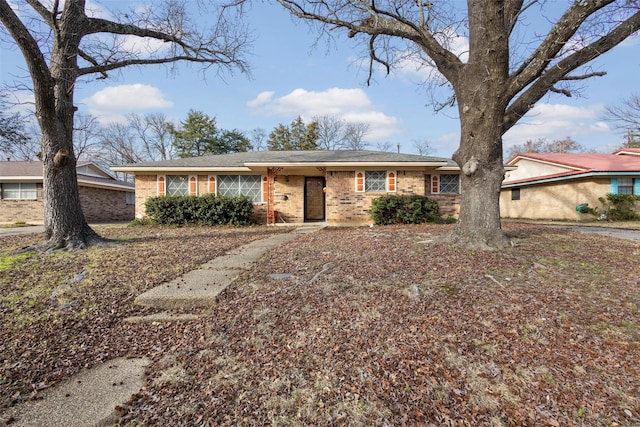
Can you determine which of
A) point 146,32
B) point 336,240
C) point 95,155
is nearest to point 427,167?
point 336,240

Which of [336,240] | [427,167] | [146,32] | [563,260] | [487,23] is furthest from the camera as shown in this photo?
[427,167]

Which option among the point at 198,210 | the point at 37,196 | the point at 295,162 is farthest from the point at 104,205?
the point at 295,162

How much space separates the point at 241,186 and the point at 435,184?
836 cm

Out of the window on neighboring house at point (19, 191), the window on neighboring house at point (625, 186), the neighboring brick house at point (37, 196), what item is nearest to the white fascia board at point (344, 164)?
the window on neighboring house at point (625, 186)

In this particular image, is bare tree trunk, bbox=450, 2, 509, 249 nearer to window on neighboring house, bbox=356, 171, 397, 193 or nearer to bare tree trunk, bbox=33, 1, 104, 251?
window on neighboring house, bbox=356, 171, 397, 193

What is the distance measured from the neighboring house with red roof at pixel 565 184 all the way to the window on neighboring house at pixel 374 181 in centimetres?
565

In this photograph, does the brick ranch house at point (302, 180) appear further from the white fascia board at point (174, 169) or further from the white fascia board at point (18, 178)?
the white fascia board at point (18, 178)

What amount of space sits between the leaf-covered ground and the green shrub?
6550 mm

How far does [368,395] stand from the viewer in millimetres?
1936

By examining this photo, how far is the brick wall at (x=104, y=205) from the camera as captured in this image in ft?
55.6

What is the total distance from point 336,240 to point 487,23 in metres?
4.82

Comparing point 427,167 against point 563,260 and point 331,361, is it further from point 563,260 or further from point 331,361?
point 331,361

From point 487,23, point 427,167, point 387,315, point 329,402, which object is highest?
point 487,23

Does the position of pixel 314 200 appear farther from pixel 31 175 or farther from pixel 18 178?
pixel 18 178
